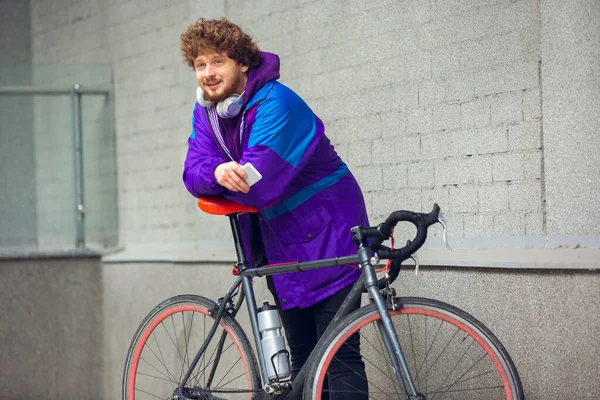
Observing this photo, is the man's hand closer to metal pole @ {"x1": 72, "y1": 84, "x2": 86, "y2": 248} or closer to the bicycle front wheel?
the bicycle front wheel

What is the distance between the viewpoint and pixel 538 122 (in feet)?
14.4

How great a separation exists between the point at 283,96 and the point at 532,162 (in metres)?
1.28

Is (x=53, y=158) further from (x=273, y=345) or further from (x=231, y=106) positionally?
(x=273, y=345)

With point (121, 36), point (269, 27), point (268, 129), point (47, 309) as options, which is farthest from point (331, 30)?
point (47, 309)

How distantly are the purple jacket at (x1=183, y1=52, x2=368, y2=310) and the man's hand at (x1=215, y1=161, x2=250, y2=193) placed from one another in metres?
0.05

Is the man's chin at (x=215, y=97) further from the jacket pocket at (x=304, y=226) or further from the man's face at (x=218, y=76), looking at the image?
the jacket pocket at (x=304, y=226)

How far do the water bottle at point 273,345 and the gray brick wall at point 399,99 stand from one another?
1.25 metres

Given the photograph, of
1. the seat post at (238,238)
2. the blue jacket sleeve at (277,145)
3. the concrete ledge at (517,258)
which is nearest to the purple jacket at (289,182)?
the blue jacket sleeve at (277,145)

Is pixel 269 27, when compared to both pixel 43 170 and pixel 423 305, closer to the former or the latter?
pixel 43 170

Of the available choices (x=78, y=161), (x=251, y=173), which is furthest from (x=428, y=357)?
(x=78, y=161)

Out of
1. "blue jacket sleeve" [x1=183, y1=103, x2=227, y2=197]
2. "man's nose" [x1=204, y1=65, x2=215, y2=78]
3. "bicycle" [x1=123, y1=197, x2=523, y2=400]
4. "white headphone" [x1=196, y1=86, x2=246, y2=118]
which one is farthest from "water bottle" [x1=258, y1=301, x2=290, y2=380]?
"man's nose" [x1=204, y1=65, x2=215, y2=78]

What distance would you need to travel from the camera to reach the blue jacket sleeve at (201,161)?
12.8 ft

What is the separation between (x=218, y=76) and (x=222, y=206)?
1.75ft

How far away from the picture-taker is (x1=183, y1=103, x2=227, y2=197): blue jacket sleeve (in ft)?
12.8
